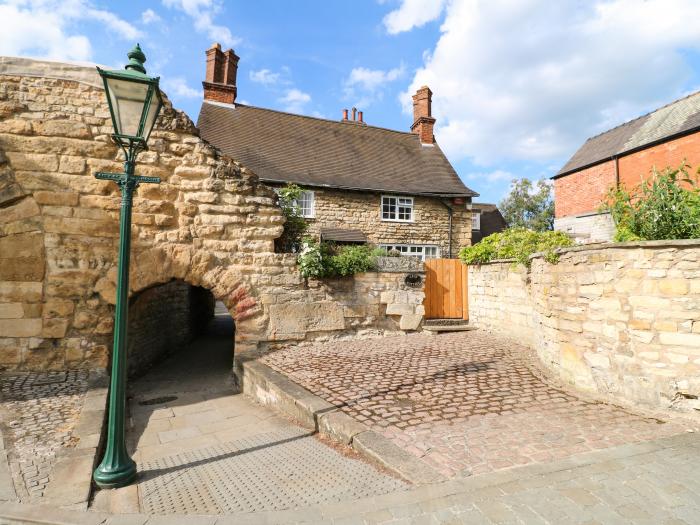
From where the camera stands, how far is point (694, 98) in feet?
52.5

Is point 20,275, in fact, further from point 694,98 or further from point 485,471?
point 694,98

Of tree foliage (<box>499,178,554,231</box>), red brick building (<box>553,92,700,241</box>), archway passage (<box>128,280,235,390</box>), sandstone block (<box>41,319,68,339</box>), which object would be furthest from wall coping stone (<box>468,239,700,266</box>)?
tree foliage (<box>499,178,554,231</box>)

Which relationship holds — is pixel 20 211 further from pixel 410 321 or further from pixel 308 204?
pixel 308 204

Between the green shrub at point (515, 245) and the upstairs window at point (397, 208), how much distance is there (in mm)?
6044

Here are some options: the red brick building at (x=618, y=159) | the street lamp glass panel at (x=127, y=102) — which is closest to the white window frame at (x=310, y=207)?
the red brick building at (x=618, y=159)

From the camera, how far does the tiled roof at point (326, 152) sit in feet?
48.2

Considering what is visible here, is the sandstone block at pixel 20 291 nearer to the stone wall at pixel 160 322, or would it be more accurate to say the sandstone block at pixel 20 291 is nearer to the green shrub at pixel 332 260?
the stone wall at pixel 160 322

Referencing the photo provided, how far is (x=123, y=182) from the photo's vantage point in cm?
314

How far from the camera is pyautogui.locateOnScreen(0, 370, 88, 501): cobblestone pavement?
2.94 metres

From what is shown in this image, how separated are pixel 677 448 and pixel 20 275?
779cm

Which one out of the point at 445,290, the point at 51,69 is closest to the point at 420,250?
the point at 445,290

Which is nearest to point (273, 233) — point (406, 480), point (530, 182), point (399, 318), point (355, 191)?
point (399, 318)

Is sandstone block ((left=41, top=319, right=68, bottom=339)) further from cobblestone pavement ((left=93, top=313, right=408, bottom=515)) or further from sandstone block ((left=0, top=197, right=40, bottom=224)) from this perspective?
sandstone block ((left=0, top=197, right=40, bottom=224))

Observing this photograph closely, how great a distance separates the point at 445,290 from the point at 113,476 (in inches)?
306
